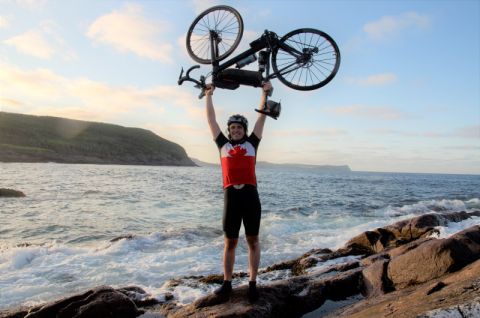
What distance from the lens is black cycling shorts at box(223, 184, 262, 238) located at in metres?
6.16

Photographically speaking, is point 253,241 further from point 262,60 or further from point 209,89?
point 262,60

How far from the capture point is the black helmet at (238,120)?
20.9 ft

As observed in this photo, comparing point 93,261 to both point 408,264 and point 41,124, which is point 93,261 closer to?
point 408,264

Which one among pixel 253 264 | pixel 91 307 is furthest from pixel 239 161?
pixel 91 307

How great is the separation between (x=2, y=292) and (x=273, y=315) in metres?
6.88

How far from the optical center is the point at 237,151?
616cm

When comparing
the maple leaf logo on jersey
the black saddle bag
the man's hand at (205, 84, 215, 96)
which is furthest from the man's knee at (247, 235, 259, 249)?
the black saddle bag

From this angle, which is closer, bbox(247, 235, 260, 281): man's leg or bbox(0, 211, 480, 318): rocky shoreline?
bbox(0, 211, 480, 318): rocky shoreline

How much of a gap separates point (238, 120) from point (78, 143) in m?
135

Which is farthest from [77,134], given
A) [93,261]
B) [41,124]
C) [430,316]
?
[430,316]

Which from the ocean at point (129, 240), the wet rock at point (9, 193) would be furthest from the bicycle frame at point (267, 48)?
the wet rock at point (9, 193)

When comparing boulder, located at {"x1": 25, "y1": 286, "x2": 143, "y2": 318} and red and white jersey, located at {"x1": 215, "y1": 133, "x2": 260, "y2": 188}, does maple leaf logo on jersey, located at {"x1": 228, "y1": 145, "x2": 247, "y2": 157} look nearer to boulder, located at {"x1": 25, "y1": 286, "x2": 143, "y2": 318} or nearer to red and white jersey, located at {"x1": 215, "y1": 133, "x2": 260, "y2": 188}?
red and white jersey, located at {"x1": 215, "y1": 133, "x2": 260, "y2": 188}

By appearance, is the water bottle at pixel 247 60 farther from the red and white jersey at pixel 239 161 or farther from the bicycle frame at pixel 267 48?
the red and white jersey at pixel 239 161

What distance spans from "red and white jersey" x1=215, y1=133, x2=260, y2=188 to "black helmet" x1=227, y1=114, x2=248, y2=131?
0.90 ft
